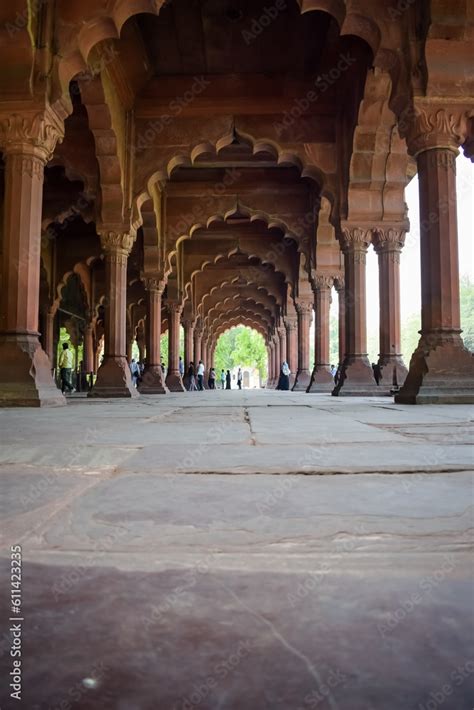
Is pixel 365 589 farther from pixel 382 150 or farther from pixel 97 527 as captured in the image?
pixel 382 150

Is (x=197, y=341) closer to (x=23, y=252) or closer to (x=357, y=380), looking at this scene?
(x=357, y=380)

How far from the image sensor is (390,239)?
10.1 meters

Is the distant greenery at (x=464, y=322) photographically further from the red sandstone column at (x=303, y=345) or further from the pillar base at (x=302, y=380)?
the pillar base at (x=302, y=380)

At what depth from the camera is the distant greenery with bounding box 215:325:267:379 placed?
61.1 metres

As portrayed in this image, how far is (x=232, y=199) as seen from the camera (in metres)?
13.8

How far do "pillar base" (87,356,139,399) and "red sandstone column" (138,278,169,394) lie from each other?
3.54 meters

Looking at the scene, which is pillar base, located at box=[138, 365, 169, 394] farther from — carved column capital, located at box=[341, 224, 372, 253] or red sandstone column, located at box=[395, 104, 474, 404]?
red sandstone column, located at box=[395, 104, 474, 404]

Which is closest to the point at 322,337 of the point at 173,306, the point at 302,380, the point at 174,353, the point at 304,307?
the point at 302,380

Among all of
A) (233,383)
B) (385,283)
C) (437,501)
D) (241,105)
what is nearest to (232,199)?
(241,105)

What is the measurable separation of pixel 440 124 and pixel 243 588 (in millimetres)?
6236

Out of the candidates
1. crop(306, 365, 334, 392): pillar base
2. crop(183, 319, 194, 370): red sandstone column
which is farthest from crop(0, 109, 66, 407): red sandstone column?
crop(183, 319, 194, 370): red sandstone column

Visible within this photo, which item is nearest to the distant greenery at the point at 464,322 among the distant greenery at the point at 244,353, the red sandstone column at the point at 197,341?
the red sandstone column at the point at 197,341

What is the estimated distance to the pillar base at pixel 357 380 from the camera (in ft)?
30.5

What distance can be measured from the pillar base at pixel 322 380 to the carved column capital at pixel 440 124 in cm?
787
